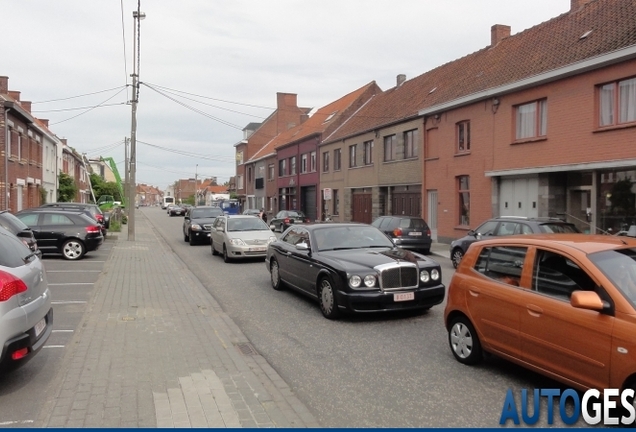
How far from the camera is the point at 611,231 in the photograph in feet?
53.3

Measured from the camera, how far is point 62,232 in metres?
16.9

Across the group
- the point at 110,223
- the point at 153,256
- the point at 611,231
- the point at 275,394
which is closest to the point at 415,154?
the point at 611,231

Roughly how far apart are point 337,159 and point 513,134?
727 inches

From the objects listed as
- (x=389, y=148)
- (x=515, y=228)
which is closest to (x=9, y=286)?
(x=515, y=228)

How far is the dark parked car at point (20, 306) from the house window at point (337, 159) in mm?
31752

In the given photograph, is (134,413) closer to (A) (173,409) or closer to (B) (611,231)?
(A) (173,409)

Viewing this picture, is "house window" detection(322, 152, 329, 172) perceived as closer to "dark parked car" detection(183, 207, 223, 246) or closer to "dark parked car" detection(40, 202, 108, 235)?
"dark parked car" detection(183, 207, 223, 246)

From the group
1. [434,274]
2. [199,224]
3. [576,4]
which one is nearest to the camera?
[434,274]

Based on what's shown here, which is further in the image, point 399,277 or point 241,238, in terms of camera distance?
point 241,238

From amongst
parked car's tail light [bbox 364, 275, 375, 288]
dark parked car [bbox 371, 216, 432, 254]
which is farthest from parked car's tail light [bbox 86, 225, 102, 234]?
parked car's tail light [bbox 364, 275, 375, 288]

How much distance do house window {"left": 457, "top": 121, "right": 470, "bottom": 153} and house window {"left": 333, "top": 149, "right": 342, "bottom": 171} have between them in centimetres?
1424

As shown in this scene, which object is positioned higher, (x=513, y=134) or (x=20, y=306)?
(x=513, y=134)

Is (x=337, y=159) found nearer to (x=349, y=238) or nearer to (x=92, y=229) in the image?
(x=92, y=229)

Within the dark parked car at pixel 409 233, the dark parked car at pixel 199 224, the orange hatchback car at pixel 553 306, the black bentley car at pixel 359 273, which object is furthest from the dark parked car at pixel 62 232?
the orange hatchback car at pixel 553 306
